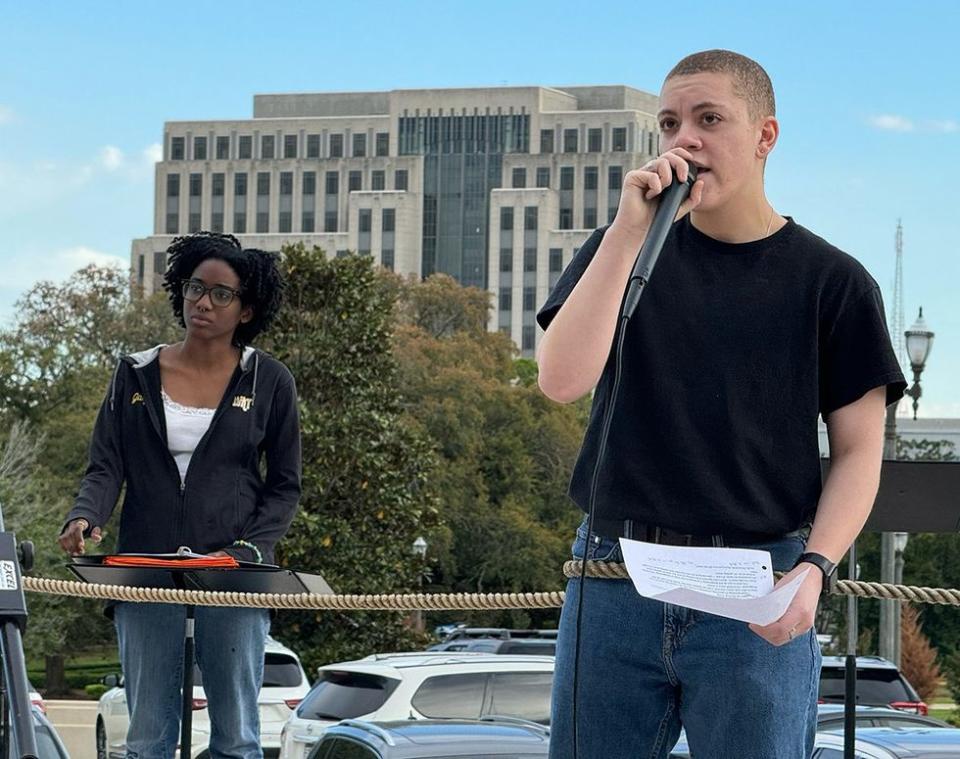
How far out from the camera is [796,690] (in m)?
3.25

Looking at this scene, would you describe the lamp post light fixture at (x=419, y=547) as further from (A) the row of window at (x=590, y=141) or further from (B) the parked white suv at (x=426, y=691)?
(A) the row of window at (x=590, y=141)

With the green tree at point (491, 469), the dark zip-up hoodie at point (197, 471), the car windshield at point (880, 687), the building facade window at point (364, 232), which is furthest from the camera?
the building facade window at point (364, 232)

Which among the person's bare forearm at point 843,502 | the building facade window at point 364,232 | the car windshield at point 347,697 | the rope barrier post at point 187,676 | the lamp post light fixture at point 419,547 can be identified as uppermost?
the building facade window at point 364,232

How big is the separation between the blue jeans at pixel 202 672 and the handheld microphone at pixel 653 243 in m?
2.29

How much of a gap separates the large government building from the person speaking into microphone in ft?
454

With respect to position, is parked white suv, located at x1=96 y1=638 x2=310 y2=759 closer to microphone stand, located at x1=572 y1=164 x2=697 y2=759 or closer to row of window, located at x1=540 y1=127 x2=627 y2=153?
microphone stand, located at x1=572 y1=164 x2=697 y2=759

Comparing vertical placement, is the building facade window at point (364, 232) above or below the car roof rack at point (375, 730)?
above

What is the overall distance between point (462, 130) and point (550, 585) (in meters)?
100

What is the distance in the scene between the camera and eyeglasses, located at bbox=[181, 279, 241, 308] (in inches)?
209

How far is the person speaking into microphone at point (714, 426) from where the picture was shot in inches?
126

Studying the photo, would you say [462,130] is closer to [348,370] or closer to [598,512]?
[348,370]

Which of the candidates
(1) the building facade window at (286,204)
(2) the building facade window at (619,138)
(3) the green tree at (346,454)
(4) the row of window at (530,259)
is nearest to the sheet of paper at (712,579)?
(3) the green tree at (346,454)

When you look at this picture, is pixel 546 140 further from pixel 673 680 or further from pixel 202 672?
pixel 673 680

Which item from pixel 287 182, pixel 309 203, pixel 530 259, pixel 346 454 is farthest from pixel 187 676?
pixel 287 182
